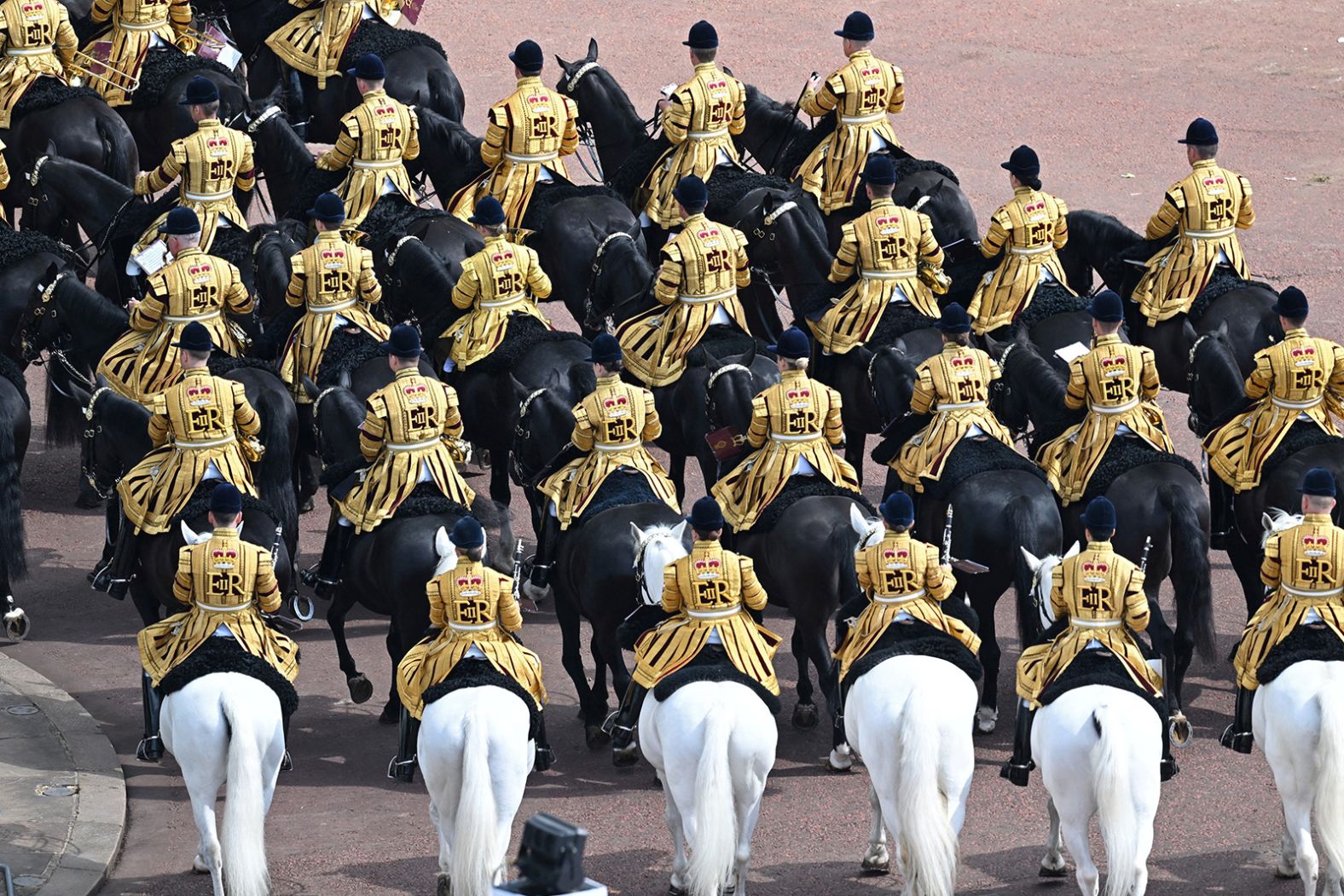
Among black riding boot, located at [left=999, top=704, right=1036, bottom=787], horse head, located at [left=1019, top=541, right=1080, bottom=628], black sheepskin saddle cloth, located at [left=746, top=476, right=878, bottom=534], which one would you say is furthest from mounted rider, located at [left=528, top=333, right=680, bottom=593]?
black riding boot, located at [left=999, top=704, right=1036, bottom=787]

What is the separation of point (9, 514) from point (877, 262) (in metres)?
5.80

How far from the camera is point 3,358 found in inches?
655

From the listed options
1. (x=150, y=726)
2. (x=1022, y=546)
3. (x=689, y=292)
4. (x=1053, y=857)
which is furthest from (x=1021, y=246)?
(x=150, y=726)

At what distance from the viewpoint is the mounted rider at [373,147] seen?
1889 centimetres

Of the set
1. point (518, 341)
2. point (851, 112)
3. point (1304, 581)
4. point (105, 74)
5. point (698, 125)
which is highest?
point (105, 74)

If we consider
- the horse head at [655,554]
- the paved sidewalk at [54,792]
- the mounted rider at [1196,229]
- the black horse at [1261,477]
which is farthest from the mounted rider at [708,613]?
the mounted rider at [1196,229]

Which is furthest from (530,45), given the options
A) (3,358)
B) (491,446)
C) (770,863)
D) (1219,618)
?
(770,863)

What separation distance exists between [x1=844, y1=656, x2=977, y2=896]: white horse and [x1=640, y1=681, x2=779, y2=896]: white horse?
52 cm

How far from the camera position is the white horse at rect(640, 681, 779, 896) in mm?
12266

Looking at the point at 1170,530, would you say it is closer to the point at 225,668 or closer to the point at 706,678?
the point at 706,678

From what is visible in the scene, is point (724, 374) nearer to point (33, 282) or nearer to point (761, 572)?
point (761, 572)

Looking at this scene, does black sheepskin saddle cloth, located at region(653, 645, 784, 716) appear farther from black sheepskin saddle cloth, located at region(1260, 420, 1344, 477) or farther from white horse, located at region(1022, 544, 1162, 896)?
black sheepskin saddle cloth, located at region(1260, 420, 1344, 477)

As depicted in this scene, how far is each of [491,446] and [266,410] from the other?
1.98 metres

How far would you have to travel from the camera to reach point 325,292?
17.0 m
